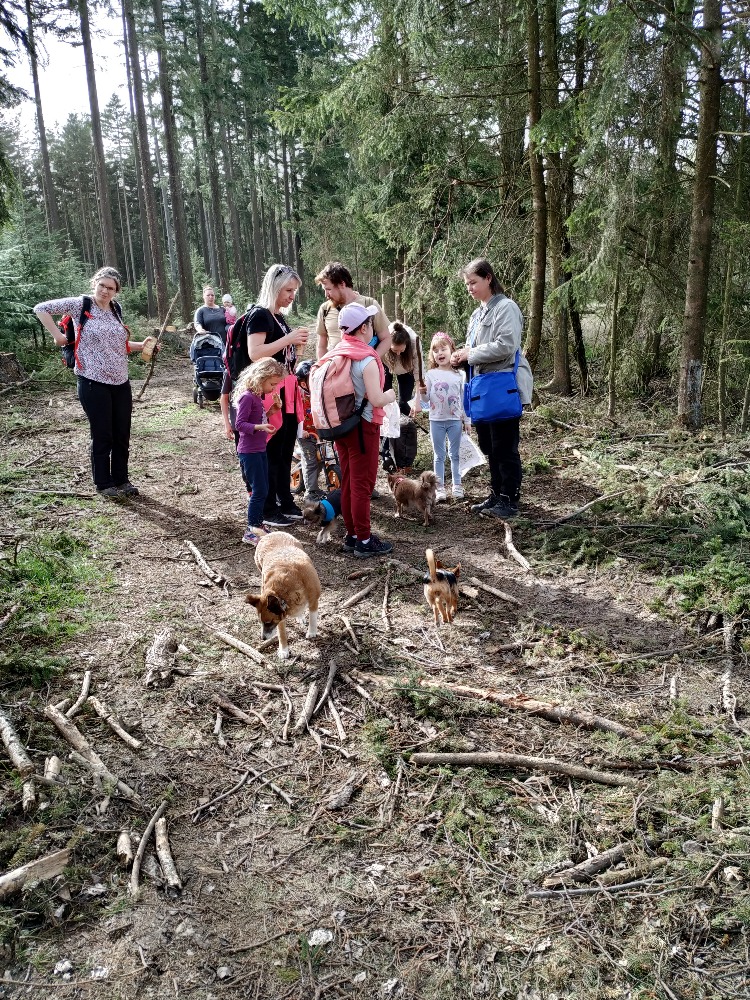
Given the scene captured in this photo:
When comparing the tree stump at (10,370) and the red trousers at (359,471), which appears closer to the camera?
the red trousers at (359,471)

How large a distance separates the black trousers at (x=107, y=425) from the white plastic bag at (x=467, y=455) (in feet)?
12.2

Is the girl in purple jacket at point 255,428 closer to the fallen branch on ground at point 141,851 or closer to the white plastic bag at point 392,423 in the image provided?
the white plastic bag at point 392,423

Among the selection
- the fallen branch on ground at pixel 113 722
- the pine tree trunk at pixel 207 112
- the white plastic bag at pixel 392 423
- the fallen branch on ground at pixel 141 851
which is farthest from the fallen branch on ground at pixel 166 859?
the pine tree trunk at pixel 207 112

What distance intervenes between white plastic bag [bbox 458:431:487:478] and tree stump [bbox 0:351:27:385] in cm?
1123

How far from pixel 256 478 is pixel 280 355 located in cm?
128

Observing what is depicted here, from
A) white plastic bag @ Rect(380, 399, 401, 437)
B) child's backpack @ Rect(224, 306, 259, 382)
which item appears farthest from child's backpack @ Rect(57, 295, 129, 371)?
white plastic bag @ Rect(380, 399, 401, 437)

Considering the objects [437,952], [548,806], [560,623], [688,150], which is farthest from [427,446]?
[437,952]

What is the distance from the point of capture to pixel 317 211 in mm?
28375

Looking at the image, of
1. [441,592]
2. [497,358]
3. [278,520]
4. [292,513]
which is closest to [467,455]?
[497,358]

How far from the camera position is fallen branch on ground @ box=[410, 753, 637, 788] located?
3203mm

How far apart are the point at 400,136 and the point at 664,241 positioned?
193 inches

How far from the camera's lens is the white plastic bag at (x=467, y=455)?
743 cm

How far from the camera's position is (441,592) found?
188 inches

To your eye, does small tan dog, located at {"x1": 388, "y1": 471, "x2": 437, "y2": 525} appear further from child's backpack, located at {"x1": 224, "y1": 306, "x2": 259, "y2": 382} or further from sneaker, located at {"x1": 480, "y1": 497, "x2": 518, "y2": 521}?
child's backpack, located at {"x1": 224, "y1": 306, "x2": 259, "y2": 382}
